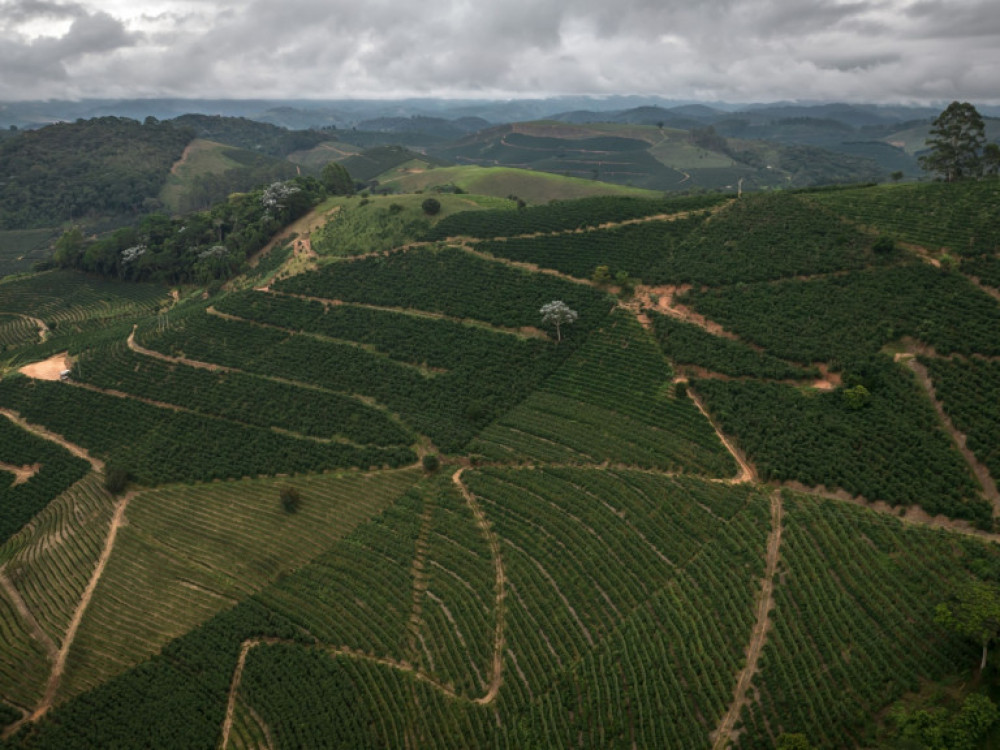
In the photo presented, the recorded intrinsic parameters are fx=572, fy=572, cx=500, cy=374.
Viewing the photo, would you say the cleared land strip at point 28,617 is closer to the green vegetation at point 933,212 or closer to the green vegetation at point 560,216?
the green vegetation at point 560,216

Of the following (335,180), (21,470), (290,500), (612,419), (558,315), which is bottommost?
(21,470)

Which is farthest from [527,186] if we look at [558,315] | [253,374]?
[253,374]

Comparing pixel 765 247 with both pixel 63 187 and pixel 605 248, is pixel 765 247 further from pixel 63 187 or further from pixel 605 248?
pixel 63 187

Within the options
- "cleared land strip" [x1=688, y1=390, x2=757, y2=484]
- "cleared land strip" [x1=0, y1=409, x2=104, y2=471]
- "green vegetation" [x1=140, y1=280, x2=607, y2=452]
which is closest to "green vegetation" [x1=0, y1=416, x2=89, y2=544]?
"cleared land strip" [x1=0, y1=409, x2=104, y2=471]

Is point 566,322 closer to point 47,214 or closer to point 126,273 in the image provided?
point 126,273

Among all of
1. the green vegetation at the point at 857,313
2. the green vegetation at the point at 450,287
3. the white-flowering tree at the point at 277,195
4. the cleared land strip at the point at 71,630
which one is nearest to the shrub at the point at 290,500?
the cleared land strip at the point at 71,630

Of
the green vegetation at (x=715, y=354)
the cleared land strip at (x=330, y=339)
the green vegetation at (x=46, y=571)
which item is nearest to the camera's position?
the green vegetation at (x=46, y=571)
